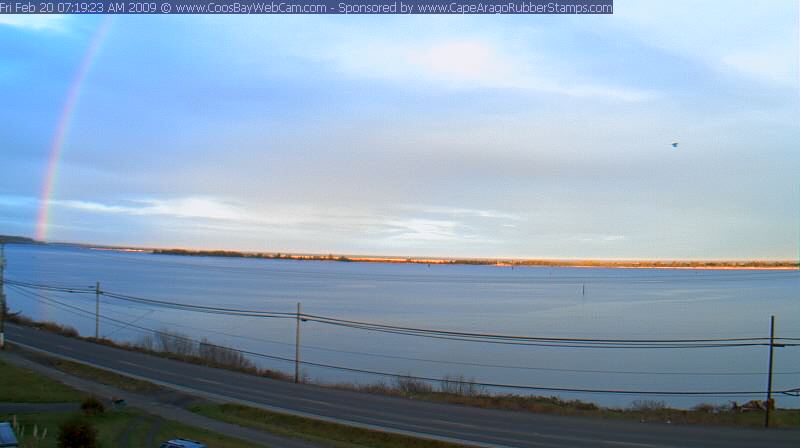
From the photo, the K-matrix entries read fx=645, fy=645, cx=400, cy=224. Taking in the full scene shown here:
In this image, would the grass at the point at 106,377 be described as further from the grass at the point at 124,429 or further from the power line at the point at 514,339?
the power line at the point at 514,339

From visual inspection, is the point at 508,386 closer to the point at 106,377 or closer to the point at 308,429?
the point at 308,429

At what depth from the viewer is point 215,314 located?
70.5 m

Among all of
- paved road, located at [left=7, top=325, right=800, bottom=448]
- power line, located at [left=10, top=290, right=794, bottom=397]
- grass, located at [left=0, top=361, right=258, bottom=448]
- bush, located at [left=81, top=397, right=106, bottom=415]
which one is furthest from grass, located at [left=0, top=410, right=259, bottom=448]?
power line, located at [left=10, top=290, right=794, bottom=397]

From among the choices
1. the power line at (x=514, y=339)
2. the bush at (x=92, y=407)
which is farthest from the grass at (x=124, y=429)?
the power line at (x=514, y=339)

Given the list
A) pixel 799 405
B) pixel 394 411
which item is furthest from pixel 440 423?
pixel 799 405

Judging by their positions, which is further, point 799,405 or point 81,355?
point 81,355

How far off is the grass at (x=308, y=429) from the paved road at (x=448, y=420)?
907mm

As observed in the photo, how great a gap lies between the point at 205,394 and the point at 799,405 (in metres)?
25.5

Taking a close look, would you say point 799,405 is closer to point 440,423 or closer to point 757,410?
point 757,410

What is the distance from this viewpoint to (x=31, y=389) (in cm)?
2356

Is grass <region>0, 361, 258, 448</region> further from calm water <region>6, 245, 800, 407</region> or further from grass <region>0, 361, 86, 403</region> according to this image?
calm water <region>6, 245, 800, 407</region>

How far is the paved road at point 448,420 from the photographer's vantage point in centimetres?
1805

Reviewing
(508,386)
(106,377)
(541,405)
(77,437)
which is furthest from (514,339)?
(77,437)

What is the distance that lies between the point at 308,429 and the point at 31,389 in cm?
1147
